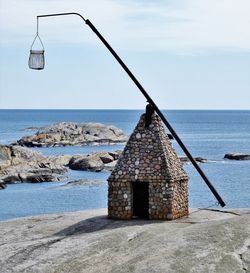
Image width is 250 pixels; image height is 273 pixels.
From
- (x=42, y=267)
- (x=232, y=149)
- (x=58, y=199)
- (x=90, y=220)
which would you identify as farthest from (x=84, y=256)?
(x=232, y=149)

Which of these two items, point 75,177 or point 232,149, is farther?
point 232,149

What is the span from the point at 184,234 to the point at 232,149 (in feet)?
400

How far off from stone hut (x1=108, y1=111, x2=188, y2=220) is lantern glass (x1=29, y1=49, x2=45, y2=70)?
5.05 meters

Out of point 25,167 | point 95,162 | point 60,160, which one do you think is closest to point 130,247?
point 25,167

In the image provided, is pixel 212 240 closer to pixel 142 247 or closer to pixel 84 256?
pixel 142 247

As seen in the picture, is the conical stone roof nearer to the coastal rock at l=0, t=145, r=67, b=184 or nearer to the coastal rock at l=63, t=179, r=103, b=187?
the coastal rock at l=63, t=179, r=103, b=187

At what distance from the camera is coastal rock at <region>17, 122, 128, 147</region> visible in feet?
472

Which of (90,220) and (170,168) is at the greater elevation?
(170,168)

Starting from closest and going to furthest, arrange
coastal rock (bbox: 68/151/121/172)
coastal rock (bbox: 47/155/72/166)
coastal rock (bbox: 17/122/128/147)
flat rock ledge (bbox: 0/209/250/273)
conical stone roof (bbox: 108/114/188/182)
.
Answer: flat rock ledge (bbox: 0/209/250/273) → conical stone roof (bbox: 108/114/188/182) → coastal rock (bbox: 68/151/121/172) → coastal rock (bbox: 47/155/72/166) → coastal rock (bbox: 17/122/128/147)

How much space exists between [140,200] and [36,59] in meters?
7.62

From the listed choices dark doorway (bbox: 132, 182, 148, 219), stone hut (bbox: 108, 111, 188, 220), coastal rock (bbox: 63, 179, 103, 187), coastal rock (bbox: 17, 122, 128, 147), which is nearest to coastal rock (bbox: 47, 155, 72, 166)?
coastal rock (bbox: 63, 179, 103, 187)

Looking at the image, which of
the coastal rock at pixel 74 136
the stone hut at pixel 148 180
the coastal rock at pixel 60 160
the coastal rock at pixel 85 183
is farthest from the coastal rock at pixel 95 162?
the stone hut at pixel 148 180

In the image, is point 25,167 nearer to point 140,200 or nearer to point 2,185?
point 2,185

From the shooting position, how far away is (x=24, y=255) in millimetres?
26188
